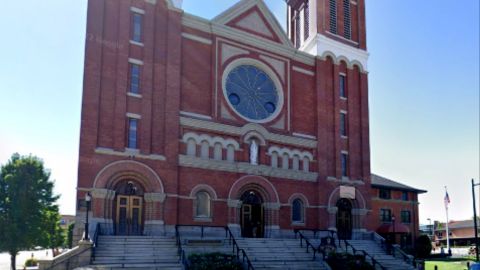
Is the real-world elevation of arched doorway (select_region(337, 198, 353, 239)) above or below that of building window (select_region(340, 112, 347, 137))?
below

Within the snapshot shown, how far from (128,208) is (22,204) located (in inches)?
407

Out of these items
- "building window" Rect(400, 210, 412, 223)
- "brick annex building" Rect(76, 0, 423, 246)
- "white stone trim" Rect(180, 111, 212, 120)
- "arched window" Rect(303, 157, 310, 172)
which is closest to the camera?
"brick annex building" Rect(76, 0, 423, 246)

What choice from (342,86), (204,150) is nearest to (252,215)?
(204,150)

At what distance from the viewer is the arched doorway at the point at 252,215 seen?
28.9 m

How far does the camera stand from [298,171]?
101 ft

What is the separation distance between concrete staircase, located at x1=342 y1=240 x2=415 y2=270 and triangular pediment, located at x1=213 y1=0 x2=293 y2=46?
570 inches

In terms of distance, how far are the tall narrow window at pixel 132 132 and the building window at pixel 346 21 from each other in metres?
18.8

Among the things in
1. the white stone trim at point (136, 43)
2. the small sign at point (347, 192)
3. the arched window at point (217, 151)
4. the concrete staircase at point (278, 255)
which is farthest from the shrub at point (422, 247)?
the white stone trim at point (136, 43)

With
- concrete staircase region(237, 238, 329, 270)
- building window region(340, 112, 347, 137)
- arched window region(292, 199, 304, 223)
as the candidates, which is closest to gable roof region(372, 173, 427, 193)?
building window region(340, 112, 347, 137)

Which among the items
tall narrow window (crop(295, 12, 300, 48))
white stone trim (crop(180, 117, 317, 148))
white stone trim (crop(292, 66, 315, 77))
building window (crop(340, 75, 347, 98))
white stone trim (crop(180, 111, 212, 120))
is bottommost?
white stone trim (crop(180, 117, 317, 148))

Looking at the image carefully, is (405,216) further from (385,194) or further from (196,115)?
(196,115)

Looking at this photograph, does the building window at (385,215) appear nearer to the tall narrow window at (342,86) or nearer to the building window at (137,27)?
the tall narrow window at (342,86)

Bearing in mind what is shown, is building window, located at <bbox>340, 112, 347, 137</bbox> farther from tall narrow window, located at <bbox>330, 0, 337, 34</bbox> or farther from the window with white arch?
the window with white arch

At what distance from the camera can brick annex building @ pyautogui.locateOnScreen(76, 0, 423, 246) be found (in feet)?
81.5
